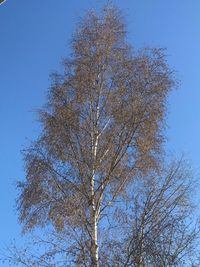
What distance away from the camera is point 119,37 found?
694 inches

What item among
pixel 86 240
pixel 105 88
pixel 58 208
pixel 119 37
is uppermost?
pixel 119 37

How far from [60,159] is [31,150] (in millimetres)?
804

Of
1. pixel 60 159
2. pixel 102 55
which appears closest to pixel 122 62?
pixel 102 55

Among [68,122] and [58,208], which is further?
[68,122]

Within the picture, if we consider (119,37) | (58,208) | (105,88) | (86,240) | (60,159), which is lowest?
(86,240)

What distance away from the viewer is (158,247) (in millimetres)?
15906

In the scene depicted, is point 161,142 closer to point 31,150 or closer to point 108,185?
point 108,185

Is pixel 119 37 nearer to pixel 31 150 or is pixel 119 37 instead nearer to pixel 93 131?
pixel 93 131

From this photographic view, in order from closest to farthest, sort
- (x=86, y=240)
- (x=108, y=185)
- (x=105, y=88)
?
1. (x=86, y=240)
2. (x=108, y=185)
3. (x=105, y=88)

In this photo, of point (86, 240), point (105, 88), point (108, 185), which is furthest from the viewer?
point (105, 88)

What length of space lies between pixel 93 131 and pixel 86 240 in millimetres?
3148

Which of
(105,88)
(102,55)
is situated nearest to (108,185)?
(105,88)

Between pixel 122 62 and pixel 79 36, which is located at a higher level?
pixel 79 36

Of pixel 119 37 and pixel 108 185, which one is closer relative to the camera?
pixel 108 185
